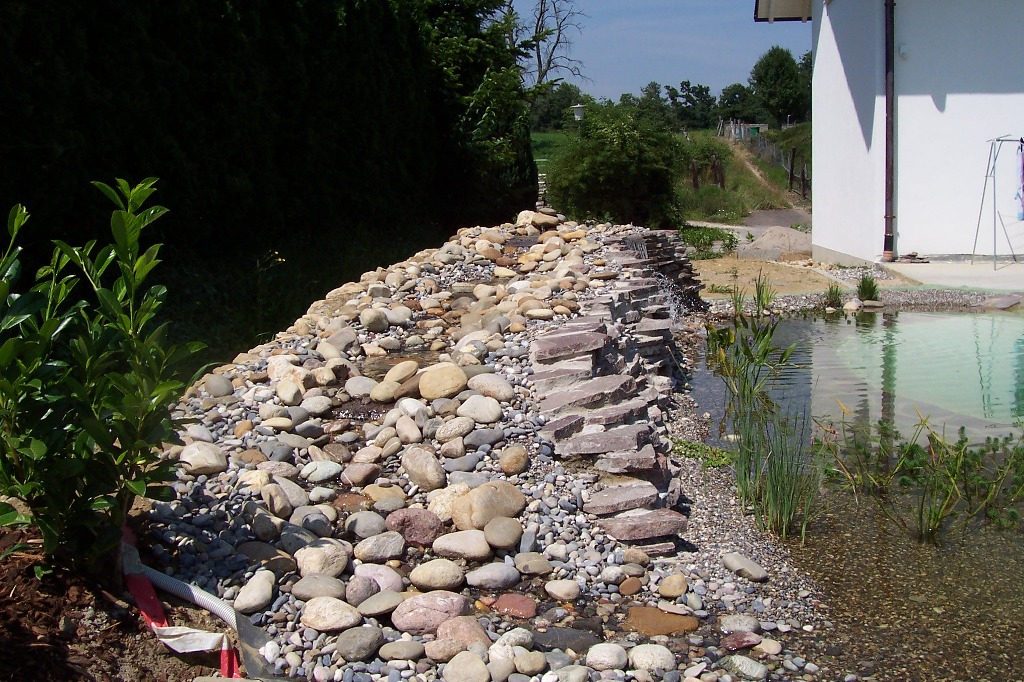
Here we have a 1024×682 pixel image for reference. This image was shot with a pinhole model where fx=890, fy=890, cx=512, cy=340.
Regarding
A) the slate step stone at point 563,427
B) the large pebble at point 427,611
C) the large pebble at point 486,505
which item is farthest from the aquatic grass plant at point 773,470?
the large pebble at point 427,611

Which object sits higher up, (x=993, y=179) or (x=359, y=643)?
(x=993, y=179)

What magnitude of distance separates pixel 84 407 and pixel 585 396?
7.82 ft

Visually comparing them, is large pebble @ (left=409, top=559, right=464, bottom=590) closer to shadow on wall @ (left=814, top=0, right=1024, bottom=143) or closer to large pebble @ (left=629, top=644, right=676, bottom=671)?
large pebble @ (left=629, top=644, right=676, bottom=671)

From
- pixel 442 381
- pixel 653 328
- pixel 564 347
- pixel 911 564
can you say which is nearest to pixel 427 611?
pixel 442 381

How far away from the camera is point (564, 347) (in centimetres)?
479

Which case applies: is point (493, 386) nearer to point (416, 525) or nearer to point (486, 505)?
point (486, 505)

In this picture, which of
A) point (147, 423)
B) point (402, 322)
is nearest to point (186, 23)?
point (402, 322)

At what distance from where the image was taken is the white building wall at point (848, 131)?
12.1 metres

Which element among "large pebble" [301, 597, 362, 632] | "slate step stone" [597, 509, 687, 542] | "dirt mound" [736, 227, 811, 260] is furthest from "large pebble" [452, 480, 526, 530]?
"dirt mound" [736, 227, 811, 260]

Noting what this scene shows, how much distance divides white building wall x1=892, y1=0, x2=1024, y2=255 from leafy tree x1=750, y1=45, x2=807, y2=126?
38427 mm

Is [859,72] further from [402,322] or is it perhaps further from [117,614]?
[117,614]

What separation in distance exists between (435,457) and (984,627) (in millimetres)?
2201

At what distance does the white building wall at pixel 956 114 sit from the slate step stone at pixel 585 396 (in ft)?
29.5

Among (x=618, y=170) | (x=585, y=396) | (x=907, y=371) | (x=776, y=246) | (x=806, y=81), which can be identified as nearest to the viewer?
(x=585, y=396)
